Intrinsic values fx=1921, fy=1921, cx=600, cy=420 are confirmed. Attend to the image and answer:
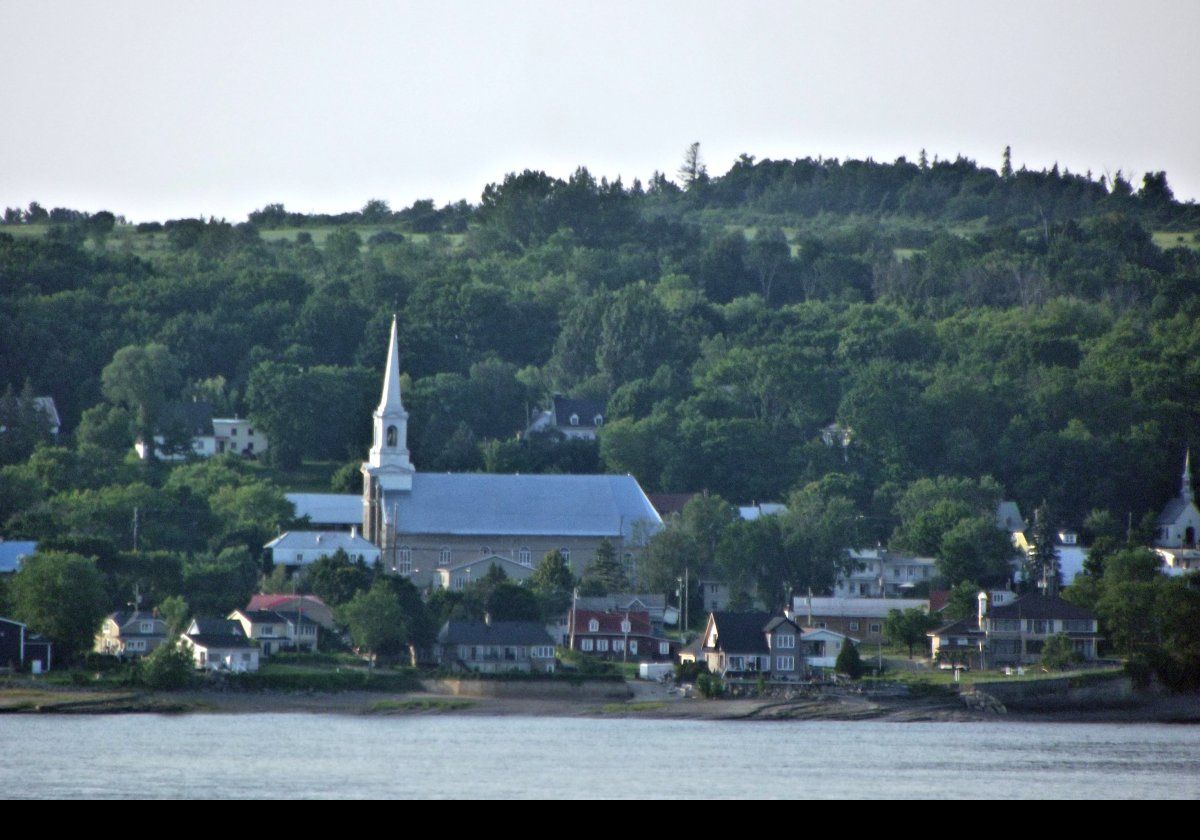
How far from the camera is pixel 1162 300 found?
100625mm

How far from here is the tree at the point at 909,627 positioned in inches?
2036

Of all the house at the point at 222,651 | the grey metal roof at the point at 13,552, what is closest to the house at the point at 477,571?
the grey metal roof at the point at 13,552

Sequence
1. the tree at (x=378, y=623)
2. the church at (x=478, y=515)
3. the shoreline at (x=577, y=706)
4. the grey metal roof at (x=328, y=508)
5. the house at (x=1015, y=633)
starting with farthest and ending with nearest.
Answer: the grey metal roof at (x=328, y=508) < the church at (x=478, y=515) < the house at (x=1015, y=633) < the tree at (x=378, y=623) < the shoreline at (x=577, y=706)

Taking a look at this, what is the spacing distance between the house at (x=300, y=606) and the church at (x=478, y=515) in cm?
896

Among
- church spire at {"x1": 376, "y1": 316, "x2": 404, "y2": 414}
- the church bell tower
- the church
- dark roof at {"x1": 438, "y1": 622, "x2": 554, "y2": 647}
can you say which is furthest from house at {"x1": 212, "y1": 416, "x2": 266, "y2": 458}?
dark roof at {"x1": 438, "y1": 622, "x2": 554, "y2": 647}

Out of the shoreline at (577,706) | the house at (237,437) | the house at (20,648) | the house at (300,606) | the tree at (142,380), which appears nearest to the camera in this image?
the shoreline at (577,706)

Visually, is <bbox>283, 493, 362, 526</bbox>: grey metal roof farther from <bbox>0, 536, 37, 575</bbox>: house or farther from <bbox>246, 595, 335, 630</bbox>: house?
<bbox>246, 595, 335, 630</bbox>: house

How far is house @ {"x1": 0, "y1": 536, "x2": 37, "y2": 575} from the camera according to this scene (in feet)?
168

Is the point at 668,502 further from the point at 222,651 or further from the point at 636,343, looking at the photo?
the point at 636,343

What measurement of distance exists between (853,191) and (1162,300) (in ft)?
176

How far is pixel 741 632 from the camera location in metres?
48.7

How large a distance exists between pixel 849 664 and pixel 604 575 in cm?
1095

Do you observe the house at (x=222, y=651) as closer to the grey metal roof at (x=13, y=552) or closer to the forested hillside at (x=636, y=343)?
the grey metal roof at (x=13, y=552)

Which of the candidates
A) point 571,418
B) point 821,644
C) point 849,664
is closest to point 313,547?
point 821,644
